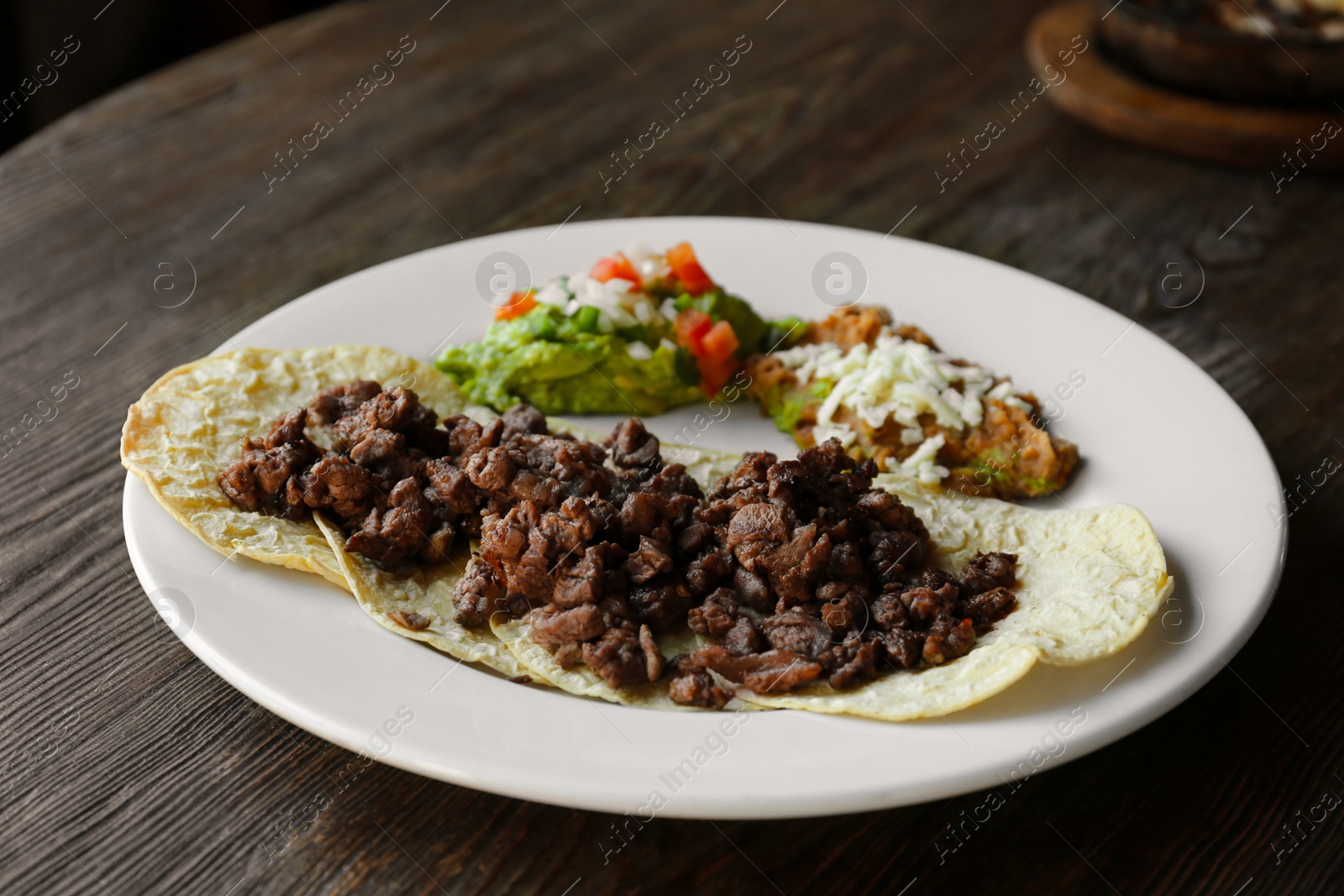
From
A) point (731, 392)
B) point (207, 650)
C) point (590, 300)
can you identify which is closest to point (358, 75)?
point (590, 300)

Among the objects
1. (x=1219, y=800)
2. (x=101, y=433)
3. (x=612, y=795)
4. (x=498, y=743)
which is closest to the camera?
(x=612, y=795)

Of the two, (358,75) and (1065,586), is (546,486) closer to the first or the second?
(1065,586)

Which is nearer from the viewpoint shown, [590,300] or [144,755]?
[144,755]

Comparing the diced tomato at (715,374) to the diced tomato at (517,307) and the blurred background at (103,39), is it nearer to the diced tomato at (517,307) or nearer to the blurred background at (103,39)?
the diced tomato at (517,307)

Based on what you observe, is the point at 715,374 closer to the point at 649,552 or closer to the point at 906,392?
the point at 906,392

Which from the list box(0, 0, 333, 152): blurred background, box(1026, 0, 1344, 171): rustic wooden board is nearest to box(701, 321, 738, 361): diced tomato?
Result: box(1026, 0, 1344, 171): rustic wooden board
